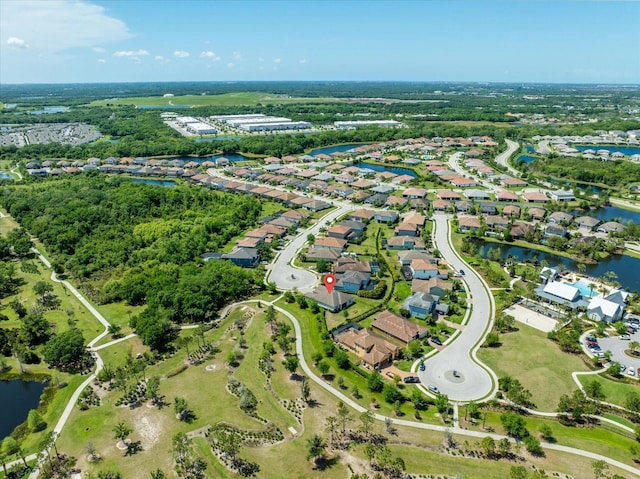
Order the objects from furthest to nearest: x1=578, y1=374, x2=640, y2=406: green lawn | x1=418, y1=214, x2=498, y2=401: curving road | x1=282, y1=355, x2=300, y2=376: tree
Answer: x1=282, y1=355, x2=300, y2=376: tree < x1=418, y1=214, x2=498, y2=401: curving road < x1=578, y1=374, x2=640, y2=406: green lawn

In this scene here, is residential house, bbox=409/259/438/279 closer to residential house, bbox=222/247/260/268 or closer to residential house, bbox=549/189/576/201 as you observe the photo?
residential house, bbox=222/247/260/268

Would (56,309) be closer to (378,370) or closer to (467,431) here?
(378,370)

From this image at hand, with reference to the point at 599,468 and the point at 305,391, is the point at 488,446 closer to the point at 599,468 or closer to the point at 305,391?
the point at 599,468

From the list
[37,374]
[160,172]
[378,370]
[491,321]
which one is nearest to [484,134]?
[160,172]

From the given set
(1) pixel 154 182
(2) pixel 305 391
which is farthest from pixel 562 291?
(1) pixel 154 182

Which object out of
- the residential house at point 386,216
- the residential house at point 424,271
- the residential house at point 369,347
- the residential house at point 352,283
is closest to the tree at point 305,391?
the residential house at point 369,347

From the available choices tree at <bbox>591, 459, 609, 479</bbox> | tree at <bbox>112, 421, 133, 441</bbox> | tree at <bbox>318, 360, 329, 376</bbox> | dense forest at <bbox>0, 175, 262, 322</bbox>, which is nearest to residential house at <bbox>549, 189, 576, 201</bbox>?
dense forest at <bbox>0, 175, 262, 322</bbox>
